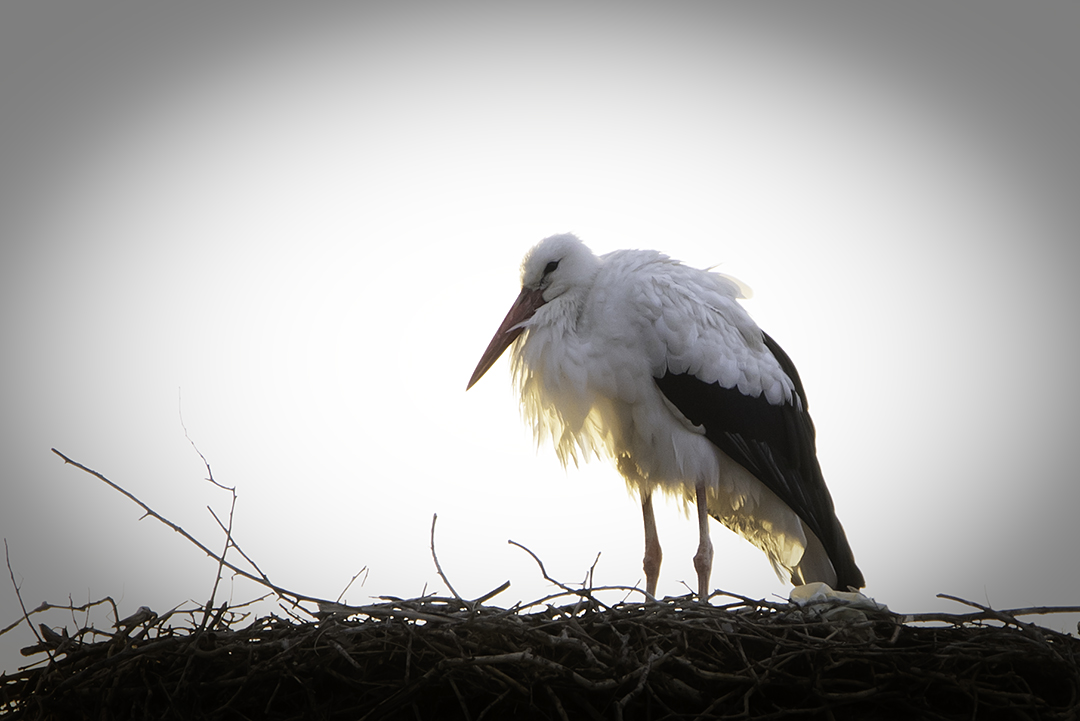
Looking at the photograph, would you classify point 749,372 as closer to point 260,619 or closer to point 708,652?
point 708,652

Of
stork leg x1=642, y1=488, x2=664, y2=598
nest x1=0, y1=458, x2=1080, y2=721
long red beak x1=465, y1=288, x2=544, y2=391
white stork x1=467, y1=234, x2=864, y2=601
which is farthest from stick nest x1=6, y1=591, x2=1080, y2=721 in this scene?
long red beak x1=465, y1=288, x2=544, y2=391

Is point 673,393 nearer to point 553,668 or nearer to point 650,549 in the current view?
point 650,549

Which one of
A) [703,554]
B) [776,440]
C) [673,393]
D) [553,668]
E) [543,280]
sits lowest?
[553,668]

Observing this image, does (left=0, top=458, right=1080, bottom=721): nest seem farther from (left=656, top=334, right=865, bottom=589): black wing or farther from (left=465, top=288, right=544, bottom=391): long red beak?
(left=465, top=288, right=544, bottom=391): long red beak

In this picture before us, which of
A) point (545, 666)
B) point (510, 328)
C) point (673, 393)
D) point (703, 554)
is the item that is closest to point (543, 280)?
point (510, 328)

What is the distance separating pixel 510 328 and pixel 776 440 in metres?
0.95

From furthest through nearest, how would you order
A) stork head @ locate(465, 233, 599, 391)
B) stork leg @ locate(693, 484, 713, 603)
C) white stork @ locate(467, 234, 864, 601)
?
stork head @ locate(465, 233, 599, 391) → stork leg @ locate(693, 484, 713, 603) → white stork @ locate(467, 234, 864, 601)

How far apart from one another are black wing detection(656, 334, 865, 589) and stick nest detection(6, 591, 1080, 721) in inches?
34.5

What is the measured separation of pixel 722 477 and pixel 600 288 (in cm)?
72

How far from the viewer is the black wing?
2.62 m

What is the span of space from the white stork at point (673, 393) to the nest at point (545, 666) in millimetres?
869

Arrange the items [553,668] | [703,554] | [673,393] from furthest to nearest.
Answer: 1. [703,554]
2. [673,393]
3. [553,668]

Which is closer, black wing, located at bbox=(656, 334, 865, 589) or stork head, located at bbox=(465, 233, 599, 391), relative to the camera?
black wing, located at bbox=(656, 334, 865, 589)

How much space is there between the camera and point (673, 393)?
8.55ft
